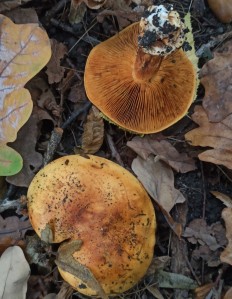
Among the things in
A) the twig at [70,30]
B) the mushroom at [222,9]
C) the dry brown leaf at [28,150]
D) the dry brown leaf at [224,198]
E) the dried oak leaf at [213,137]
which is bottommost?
the dry brown leaf at [28,150]

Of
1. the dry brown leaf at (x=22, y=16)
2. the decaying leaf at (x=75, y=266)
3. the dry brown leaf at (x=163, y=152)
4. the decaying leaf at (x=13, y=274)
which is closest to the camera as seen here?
the decaying leaf at (x=75, y=266)

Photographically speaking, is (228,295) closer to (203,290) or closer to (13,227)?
(203,290)

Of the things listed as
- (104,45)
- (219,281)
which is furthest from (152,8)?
(219,281)

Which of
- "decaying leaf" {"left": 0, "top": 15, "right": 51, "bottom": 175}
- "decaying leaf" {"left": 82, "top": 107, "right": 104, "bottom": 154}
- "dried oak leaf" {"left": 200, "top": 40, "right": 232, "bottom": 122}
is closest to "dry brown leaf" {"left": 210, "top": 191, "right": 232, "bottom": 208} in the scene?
"dried oak leaf" {"left": 200, "top": 40, "right": 232, "bottom": 122}

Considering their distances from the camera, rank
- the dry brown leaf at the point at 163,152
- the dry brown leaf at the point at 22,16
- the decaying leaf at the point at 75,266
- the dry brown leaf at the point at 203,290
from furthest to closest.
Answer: the dry brown leaf at the point at 22,16 → the dry brown leaf at the point at 163,152 → the dry brown leaf at the point at 203,290 → the decaying leaf at the point at 75,266

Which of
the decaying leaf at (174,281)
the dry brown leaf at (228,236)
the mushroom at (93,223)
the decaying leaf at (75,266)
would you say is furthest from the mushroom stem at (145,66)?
the decaying leaf at (174,281)

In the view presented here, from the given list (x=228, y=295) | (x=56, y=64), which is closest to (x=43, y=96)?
(x=56, y=64)

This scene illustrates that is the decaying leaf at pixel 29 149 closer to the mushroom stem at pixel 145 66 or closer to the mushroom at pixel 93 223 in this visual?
the mushroom at pixel 93 223

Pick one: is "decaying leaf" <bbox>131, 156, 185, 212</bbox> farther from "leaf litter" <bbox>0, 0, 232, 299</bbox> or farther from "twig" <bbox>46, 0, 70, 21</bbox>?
"twig" <bbox>46, 0, 70, 21</bbox>
